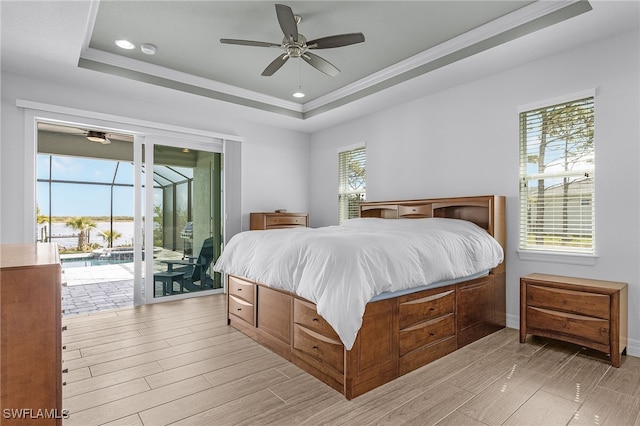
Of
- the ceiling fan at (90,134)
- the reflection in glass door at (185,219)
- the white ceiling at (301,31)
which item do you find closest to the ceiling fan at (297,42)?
the white ceiling at (301,31)

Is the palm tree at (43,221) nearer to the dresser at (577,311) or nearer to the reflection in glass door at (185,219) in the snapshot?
the reflection in glass door at (185,219)

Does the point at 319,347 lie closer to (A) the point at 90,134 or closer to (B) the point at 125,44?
(B) the point at 125,44

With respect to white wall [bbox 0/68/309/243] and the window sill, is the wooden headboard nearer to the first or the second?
the window sill

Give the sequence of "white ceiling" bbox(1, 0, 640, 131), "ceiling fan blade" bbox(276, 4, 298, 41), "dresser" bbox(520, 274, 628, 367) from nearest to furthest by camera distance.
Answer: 1. "ceiling fan blade" bbox(276, 4, 298, 41)
2. "dresser" bbox(520, 274, 628, 367)
3. "white ceiling" bbox(1, 0, 640, 131)

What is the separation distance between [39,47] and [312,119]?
3499 mm

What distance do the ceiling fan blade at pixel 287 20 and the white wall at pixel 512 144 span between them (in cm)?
187

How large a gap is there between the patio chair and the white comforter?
1889mm

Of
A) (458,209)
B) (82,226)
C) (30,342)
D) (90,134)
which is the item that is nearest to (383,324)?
(30,342)

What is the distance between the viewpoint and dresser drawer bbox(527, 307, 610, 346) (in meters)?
2.67

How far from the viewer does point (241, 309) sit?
3.39 meters

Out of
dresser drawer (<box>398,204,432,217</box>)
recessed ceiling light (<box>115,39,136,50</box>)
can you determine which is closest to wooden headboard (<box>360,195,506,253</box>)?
dresser drawer (<box>398,204,432,217</box>)

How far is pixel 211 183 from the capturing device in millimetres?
5363

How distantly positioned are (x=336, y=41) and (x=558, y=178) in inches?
100

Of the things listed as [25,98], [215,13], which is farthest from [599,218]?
[25,98]
